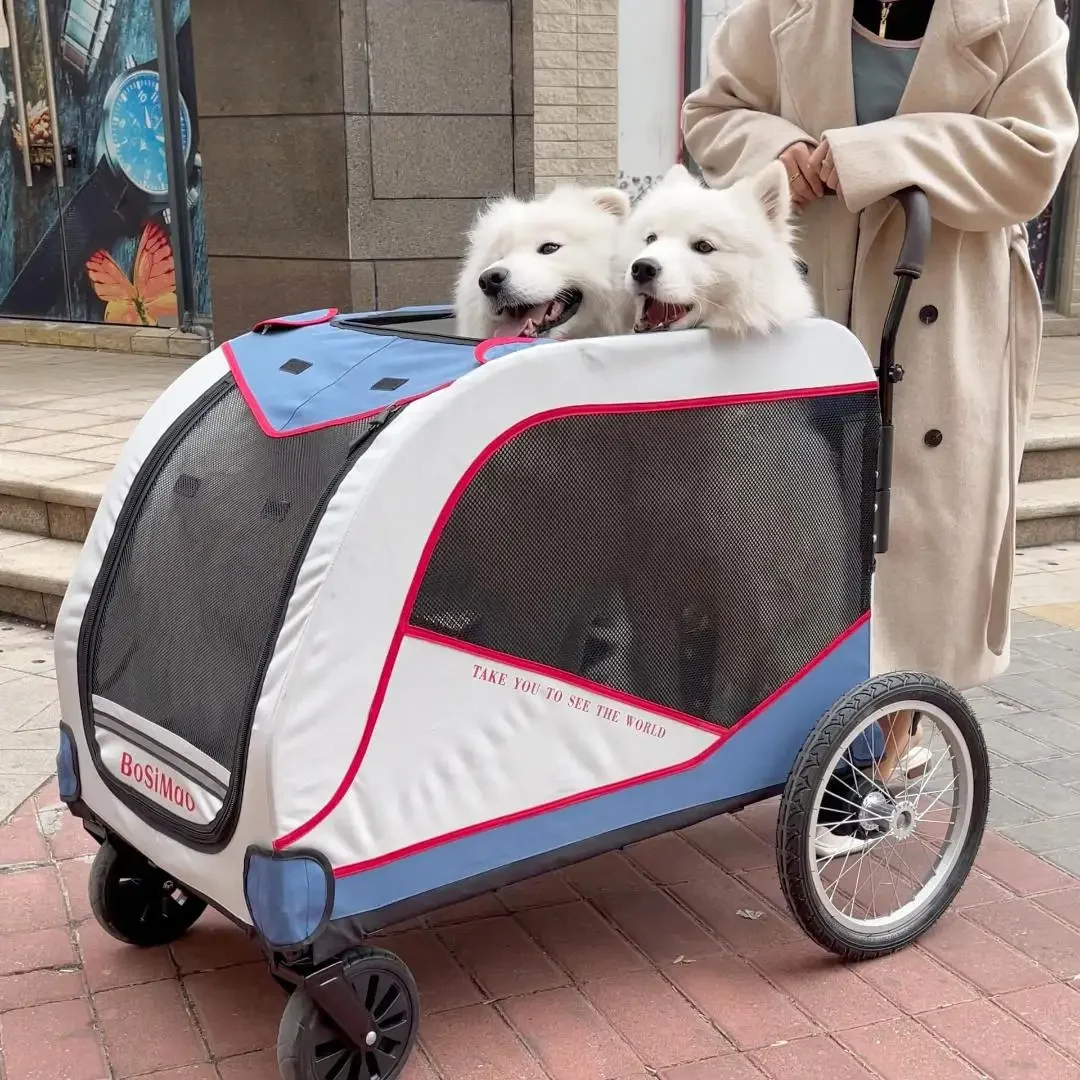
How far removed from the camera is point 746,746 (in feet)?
8.33

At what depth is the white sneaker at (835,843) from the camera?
272 centimetres

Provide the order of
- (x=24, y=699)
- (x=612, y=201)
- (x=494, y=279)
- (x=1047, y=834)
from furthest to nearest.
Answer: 1. (x=24, y=699)
2. (x=1047, y=834)
3. (x=612, y=201)
4. (x=494, y=279)

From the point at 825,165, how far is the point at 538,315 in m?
0.69

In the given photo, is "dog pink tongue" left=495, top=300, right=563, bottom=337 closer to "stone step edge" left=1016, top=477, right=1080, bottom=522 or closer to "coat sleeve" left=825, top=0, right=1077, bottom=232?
"coat sleeve" left=825, top=0, right=1077, bottom=232

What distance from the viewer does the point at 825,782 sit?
8.33ft

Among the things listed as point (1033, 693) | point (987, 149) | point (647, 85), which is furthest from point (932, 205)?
point (647, 85)

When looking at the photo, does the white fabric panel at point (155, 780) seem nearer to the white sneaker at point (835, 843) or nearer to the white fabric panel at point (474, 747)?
the white fabric panel at point (474, 747)

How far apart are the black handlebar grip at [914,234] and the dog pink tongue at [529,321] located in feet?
2.16

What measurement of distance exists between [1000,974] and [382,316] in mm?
1770

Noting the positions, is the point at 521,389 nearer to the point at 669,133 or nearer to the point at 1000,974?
the point at 1000,974

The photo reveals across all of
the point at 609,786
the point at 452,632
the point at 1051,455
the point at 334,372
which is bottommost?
the point at 1051,455

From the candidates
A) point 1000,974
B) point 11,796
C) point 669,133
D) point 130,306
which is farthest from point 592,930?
point 130,306

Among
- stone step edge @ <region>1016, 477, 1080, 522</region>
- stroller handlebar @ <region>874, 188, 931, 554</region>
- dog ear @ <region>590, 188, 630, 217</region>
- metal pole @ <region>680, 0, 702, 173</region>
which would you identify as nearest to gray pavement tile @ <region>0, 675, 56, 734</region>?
dog ear @ <region>590, 188, 630, 217</region>

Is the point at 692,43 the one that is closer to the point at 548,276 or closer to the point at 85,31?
the point at 85,31
